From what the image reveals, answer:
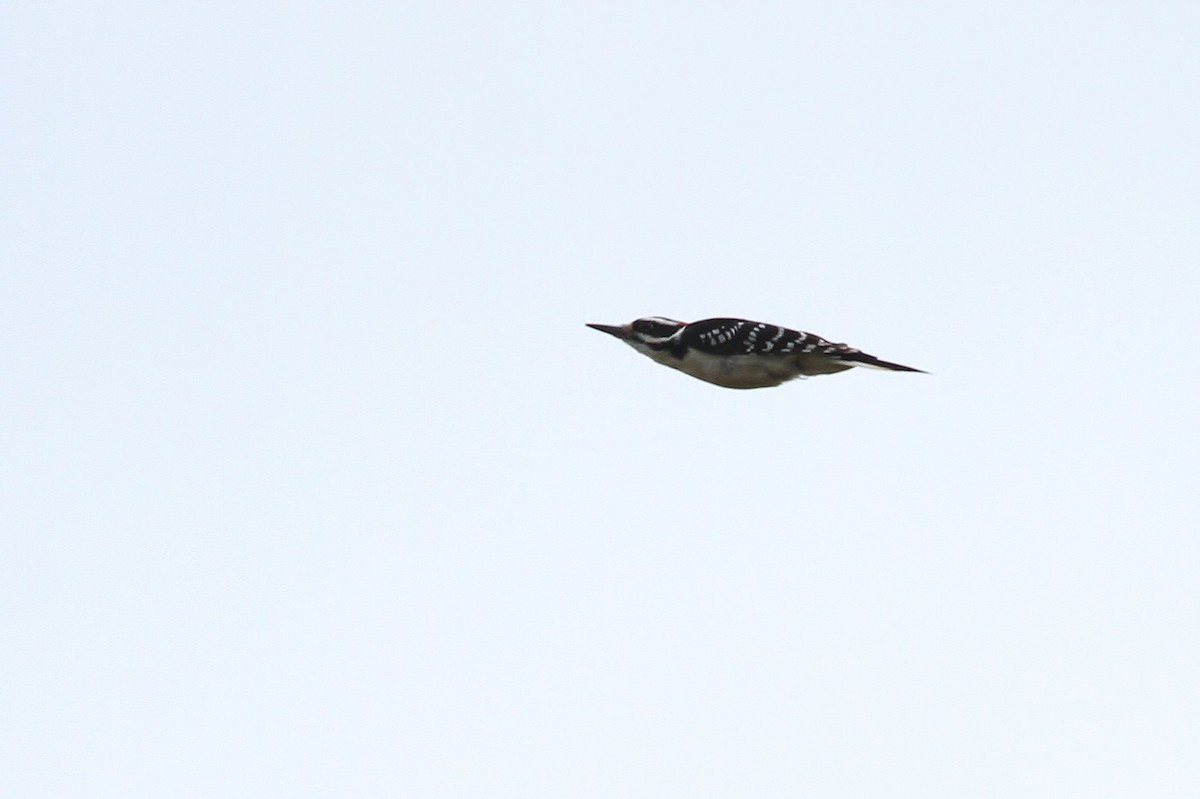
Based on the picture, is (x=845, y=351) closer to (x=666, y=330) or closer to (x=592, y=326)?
(x=666, y=330)

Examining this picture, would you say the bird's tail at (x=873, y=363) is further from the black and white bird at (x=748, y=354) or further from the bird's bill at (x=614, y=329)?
the bird's bill at (x=614, y=329)

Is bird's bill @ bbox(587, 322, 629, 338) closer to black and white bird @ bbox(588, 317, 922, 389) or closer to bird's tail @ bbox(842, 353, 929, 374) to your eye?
black and white bird @ bbox(588, 317, 922, 389)

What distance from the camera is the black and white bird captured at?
72.8 ft

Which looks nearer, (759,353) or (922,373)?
(922,373)

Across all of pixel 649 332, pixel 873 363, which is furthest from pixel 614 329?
pixel 873 363

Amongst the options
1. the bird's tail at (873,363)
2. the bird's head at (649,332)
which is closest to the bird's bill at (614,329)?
the bird's head at (649,332)

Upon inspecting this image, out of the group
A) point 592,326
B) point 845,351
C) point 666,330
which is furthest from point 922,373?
point 592,326

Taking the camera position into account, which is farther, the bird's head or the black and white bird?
the bird's head

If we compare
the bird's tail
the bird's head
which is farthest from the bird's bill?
the bird's tail

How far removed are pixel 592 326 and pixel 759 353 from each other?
381cm

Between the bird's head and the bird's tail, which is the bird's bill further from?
the bird's tail

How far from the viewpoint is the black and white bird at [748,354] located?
2219cm

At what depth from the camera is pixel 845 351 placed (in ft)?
72.5

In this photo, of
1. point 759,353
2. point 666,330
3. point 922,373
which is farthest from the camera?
point 666,330
